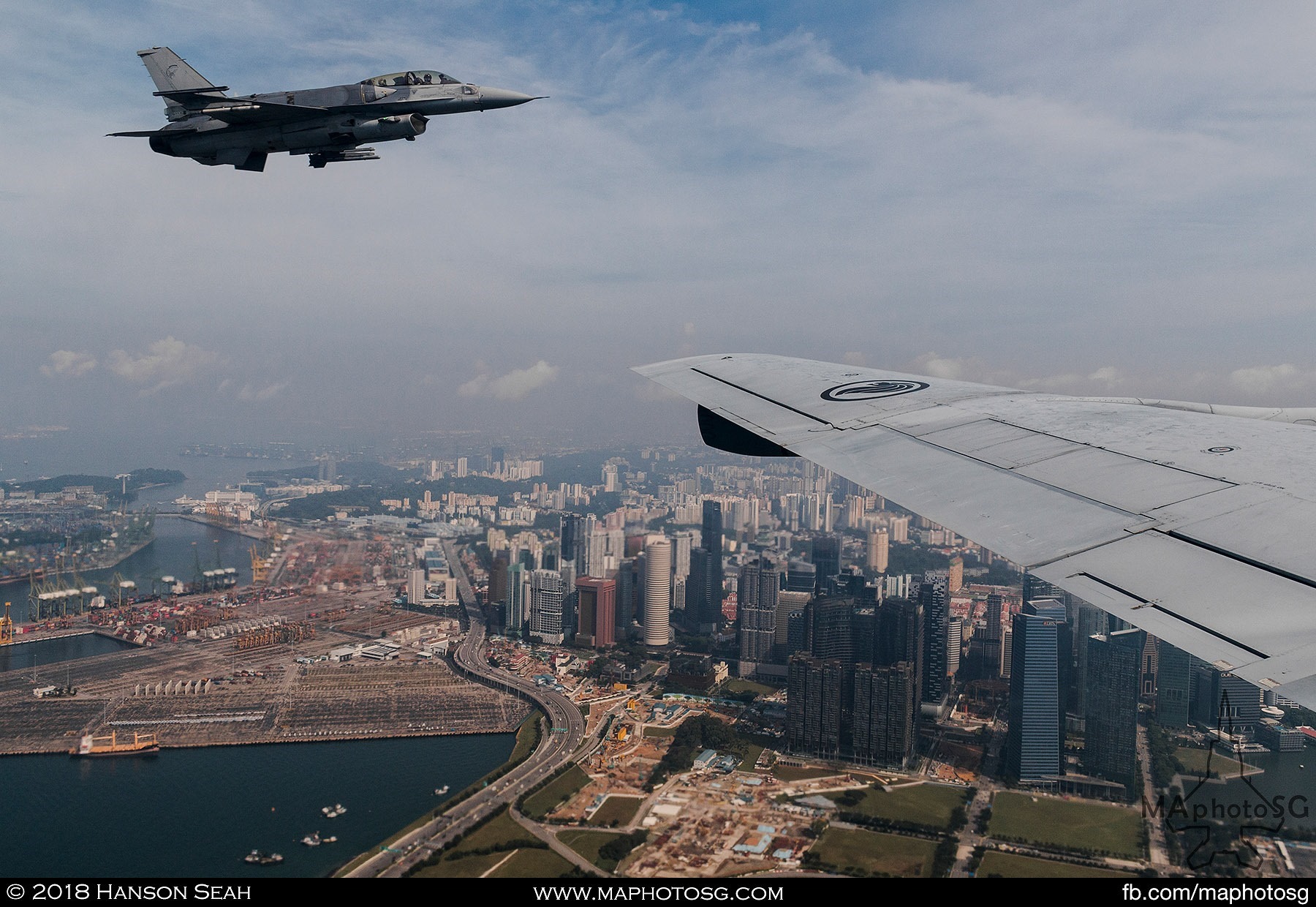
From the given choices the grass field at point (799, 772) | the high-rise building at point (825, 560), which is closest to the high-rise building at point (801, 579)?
the high-rise building at point (825, 560)

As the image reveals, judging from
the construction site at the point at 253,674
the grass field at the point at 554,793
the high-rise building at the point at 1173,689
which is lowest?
the construction site at the point at 253,674

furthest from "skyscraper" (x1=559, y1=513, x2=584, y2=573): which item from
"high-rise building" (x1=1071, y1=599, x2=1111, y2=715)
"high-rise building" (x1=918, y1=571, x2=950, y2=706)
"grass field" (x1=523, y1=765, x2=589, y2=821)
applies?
"high-rise building" (x1=1071, y1=599, x2=1111, y2=715)

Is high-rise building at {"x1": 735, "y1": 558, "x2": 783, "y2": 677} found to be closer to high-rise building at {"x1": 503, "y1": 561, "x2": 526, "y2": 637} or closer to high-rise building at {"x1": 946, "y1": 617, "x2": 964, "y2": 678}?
high-rise building at {"x1": 946, "y1": 617, "x2": 964, "y2": 678}

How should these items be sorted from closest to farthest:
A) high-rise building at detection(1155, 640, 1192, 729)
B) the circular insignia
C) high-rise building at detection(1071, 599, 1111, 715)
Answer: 1. the circular insignia
2. high-rise building at detection(1155, 640, 1192, 729)
3. high-rise building at detection(1071, 599, 1111, 715)

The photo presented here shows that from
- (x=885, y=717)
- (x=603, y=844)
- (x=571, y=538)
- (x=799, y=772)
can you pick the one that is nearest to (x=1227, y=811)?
(x=603, y=844)

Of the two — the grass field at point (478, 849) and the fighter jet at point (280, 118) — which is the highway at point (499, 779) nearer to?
the grass field at point (478, 849)

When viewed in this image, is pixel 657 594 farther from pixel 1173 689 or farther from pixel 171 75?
pixel 171 75
